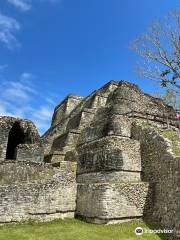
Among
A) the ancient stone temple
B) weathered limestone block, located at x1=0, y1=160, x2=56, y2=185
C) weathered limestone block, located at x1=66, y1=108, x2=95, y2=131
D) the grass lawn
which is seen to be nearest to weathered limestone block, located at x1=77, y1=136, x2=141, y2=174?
the ancient stone temple

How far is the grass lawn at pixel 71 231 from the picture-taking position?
1082cm

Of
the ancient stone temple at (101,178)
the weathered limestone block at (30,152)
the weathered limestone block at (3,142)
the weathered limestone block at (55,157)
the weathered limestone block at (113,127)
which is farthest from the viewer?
the weathered limestone block at (55,157)

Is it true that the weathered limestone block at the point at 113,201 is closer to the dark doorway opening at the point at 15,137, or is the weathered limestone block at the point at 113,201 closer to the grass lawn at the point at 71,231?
the grass lawn at the point at 71,231

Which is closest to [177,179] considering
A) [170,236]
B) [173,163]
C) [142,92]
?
[173,163]

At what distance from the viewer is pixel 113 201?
1263cm

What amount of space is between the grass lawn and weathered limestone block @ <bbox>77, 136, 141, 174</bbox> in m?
2.60

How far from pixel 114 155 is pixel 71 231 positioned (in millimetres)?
4046

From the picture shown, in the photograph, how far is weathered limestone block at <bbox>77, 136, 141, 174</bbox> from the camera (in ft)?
47.1

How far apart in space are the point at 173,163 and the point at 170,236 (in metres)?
2.63

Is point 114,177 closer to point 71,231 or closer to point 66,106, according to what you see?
point 71,231

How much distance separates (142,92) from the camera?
2292 cm

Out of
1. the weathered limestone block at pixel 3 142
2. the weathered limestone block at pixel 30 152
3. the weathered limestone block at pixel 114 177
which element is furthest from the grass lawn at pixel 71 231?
the weathered limestone block at pixel 3 142

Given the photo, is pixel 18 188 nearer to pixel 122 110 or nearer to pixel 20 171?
pixel 20 171

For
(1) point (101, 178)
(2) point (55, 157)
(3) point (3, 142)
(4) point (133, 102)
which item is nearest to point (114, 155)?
(1) point (101, 178)
